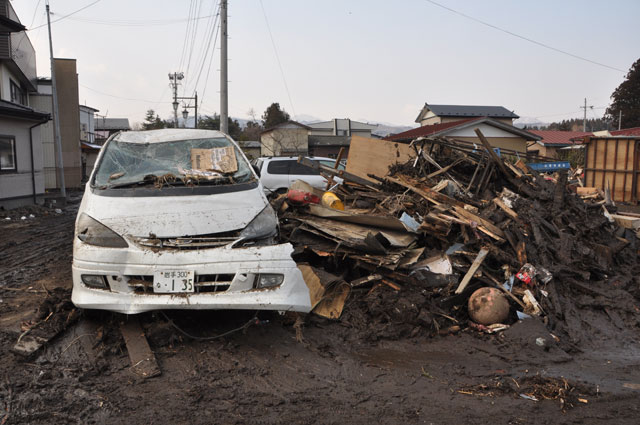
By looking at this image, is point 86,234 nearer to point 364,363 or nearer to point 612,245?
point 364,363

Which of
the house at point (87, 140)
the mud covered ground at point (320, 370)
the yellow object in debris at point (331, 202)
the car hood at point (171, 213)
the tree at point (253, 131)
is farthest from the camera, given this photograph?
the tree at point (253, 131)

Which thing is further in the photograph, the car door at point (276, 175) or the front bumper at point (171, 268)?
the car door at point (276, 175)

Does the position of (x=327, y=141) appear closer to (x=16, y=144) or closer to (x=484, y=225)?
(x=16, y=144)

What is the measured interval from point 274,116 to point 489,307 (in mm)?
67658

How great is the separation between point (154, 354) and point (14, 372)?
956mm

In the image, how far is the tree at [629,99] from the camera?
4909 cm

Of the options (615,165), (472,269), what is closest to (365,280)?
(472,269)

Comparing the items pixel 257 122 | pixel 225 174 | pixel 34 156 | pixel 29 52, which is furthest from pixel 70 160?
pixel 257 122

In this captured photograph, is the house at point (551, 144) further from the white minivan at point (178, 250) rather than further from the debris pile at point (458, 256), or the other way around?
the white minivan at point (178, 250)

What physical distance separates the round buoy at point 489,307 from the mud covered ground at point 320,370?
0.67 feet

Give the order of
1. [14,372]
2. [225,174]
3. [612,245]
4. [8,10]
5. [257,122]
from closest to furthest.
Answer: [14,372] < [225,174] < [612,245] < [8,10] < [257,122]

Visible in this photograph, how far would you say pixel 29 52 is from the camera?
2527cm

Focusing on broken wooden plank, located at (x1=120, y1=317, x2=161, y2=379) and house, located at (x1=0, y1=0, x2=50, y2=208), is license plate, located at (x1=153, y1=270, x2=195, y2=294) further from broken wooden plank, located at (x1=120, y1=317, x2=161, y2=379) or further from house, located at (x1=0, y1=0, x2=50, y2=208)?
house, located at (x1=0, y1=0, x2=50, y2=208)

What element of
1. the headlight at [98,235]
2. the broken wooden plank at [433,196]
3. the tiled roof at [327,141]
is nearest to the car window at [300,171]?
the broken wooden plank at [433,196]
